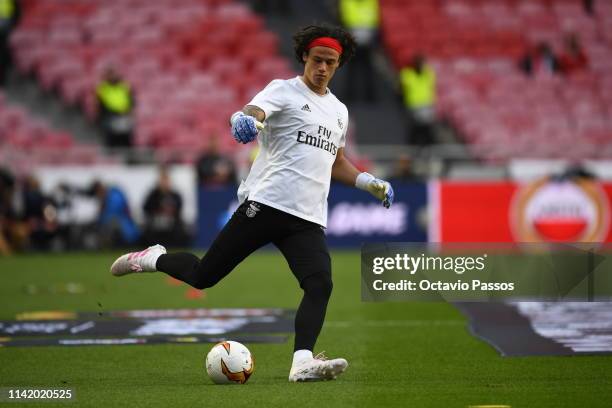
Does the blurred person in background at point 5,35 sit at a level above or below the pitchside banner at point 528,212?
above

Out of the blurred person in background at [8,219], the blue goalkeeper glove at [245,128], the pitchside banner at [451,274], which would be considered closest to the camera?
the blue goalkeeper glove at [245,128]

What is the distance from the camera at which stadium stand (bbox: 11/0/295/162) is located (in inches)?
945

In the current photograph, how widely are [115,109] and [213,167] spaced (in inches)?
101

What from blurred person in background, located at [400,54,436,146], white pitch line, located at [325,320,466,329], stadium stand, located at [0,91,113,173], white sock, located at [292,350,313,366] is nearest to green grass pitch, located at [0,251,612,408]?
white pitch line, located at [325,320,466,329]

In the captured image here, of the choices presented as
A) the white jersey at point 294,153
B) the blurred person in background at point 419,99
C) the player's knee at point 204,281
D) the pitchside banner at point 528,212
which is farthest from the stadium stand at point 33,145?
the white jersey at point 294,153

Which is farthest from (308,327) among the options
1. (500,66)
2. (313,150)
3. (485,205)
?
(500,66)

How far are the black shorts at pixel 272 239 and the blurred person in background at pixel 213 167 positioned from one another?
13.2 metres

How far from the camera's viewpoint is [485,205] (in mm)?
20719

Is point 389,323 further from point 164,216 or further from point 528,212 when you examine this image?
point 164,216

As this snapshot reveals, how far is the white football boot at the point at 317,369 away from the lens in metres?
7.48

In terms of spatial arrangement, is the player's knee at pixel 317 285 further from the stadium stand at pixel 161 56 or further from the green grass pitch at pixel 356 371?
the stadium stand at pixel 161 56

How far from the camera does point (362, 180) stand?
8258mm

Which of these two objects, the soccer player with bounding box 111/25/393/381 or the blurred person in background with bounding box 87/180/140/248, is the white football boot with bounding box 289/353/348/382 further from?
the blurred person in background with bounding box 87/180/140/248

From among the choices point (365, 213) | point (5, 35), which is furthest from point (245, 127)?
point (5, 35)
